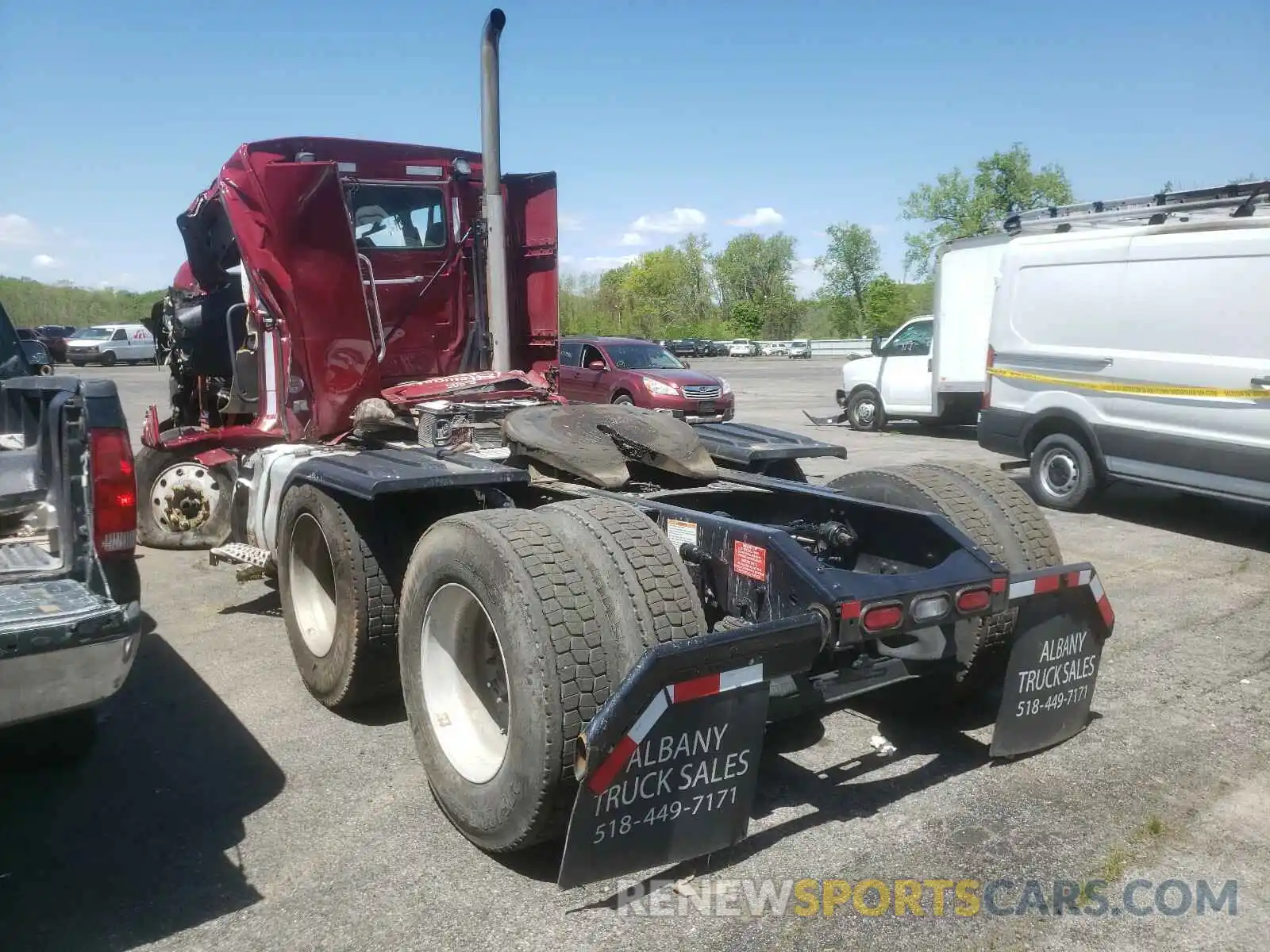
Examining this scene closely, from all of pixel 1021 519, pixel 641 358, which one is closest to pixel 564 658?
pixel 1021 519

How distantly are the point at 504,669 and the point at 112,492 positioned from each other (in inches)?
Answer: 56.7

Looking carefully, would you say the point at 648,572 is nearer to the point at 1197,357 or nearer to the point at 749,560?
the point at 749,560

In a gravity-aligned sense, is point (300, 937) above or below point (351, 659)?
below

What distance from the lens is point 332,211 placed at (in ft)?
18.3

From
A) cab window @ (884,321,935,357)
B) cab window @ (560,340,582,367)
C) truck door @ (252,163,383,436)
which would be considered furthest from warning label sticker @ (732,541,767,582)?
cab window @ (560,340,582,367)

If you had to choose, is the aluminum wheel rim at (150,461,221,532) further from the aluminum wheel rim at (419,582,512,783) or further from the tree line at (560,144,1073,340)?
the tree line at (560,144,1073,340)

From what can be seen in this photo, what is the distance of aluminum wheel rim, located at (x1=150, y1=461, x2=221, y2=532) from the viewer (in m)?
7.58

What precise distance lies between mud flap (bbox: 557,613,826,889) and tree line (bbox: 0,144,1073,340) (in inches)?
2147

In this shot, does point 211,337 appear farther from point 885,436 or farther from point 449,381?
point 885,436

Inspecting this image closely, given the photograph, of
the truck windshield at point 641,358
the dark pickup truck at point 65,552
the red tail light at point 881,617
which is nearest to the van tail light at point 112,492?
the dark pickup truck at point 65,552

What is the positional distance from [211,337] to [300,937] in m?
5.78

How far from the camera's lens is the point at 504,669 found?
129 inches

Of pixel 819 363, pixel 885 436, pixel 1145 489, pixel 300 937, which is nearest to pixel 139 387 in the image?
pixel 885 436

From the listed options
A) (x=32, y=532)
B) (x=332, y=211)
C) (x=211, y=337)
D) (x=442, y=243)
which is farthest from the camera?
(x=211, y=337)
